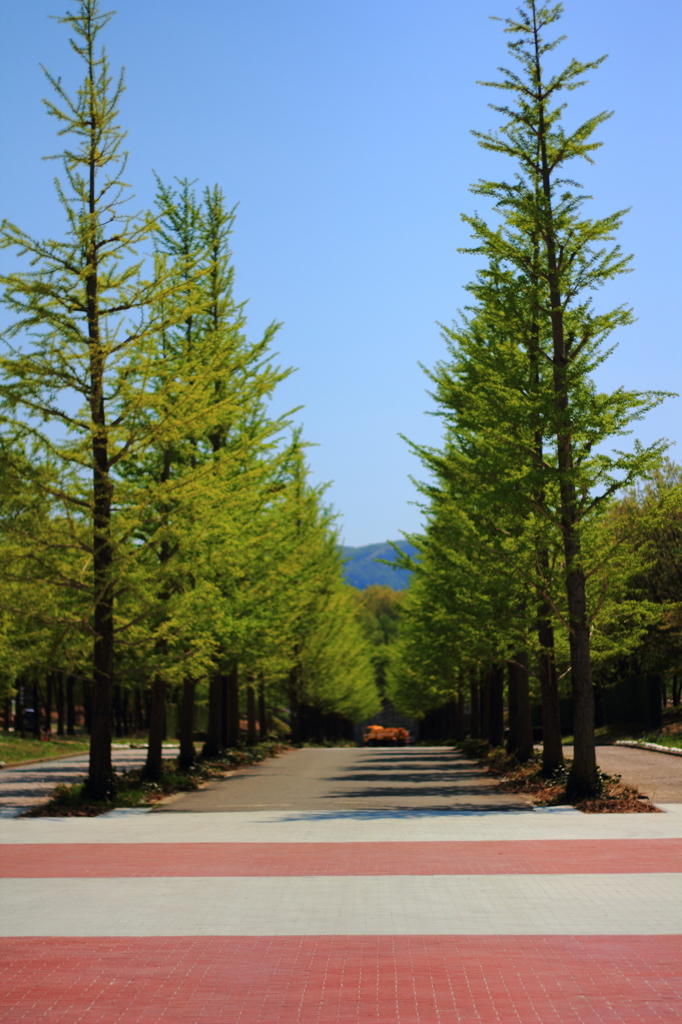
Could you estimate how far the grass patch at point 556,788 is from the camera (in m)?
15.2

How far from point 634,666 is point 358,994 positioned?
109ft

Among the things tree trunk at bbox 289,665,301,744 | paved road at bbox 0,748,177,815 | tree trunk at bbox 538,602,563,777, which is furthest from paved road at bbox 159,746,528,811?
Result: tree trunk at bbox 289,665,301,744

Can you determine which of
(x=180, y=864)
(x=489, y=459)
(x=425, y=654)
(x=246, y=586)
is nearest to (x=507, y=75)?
(x=489, y=459)

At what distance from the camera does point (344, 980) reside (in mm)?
6285

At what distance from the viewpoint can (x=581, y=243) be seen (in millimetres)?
17312

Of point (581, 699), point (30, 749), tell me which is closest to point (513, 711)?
point (581, 699)

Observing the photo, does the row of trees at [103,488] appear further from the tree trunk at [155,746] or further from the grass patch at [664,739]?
the grass patch at [664,739]

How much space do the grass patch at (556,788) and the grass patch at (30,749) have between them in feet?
44.8

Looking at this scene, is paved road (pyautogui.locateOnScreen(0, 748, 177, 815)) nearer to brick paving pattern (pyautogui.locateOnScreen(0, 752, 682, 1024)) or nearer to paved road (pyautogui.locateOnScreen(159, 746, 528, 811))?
paved road (pyautogui.locateOnScreen(159, 746, 528, 811))

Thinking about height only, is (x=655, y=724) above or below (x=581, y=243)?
below

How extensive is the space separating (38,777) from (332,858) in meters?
15.0

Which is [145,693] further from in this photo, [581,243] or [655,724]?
[581,243]

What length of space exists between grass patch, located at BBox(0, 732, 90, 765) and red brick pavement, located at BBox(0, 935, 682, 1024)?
899 inches

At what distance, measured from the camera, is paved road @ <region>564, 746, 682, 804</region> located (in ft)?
57.3
